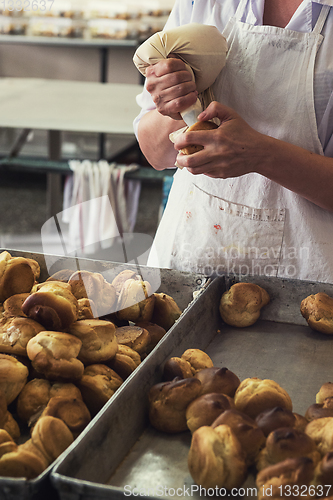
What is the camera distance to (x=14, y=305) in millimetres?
874

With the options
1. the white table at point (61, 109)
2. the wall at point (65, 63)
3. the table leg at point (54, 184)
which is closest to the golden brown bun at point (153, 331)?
the white table at point (61, 109)

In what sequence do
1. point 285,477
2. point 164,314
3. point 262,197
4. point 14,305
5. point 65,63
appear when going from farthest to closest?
point 65,63, point 262,197, point 164,314, point 14,305, point 285,477

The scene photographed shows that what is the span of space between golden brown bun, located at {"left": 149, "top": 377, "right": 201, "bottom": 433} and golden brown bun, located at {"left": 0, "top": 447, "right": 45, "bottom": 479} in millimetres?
203

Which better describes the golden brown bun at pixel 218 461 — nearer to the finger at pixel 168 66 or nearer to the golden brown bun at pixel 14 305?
the golden brown bun at pixel 14 305

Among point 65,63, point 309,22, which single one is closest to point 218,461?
point 309,22

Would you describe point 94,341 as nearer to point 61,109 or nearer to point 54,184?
point 54,184

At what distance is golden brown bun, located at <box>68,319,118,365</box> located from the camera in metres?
0.78

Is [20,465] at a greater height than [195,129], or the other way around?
[195,129]

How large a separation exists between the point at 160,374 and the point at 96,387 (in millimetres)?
131

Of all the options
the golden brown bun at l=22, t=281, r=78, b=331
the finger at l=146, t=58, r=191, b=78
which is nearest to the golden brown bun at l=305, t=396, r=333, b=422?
the golden brown bun at l=22, t=281, r=78, b=331

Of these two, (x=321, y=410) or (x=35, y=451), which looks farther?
(x=321, y=410)

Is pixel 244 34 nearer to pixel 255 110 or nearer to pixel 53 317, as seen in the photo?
pixel 255 110

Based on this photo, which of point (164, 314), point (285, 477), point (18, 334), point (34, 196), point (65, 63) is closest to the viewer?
point (285, 477)

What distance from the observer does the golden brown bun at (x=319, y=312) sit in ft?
3.32
